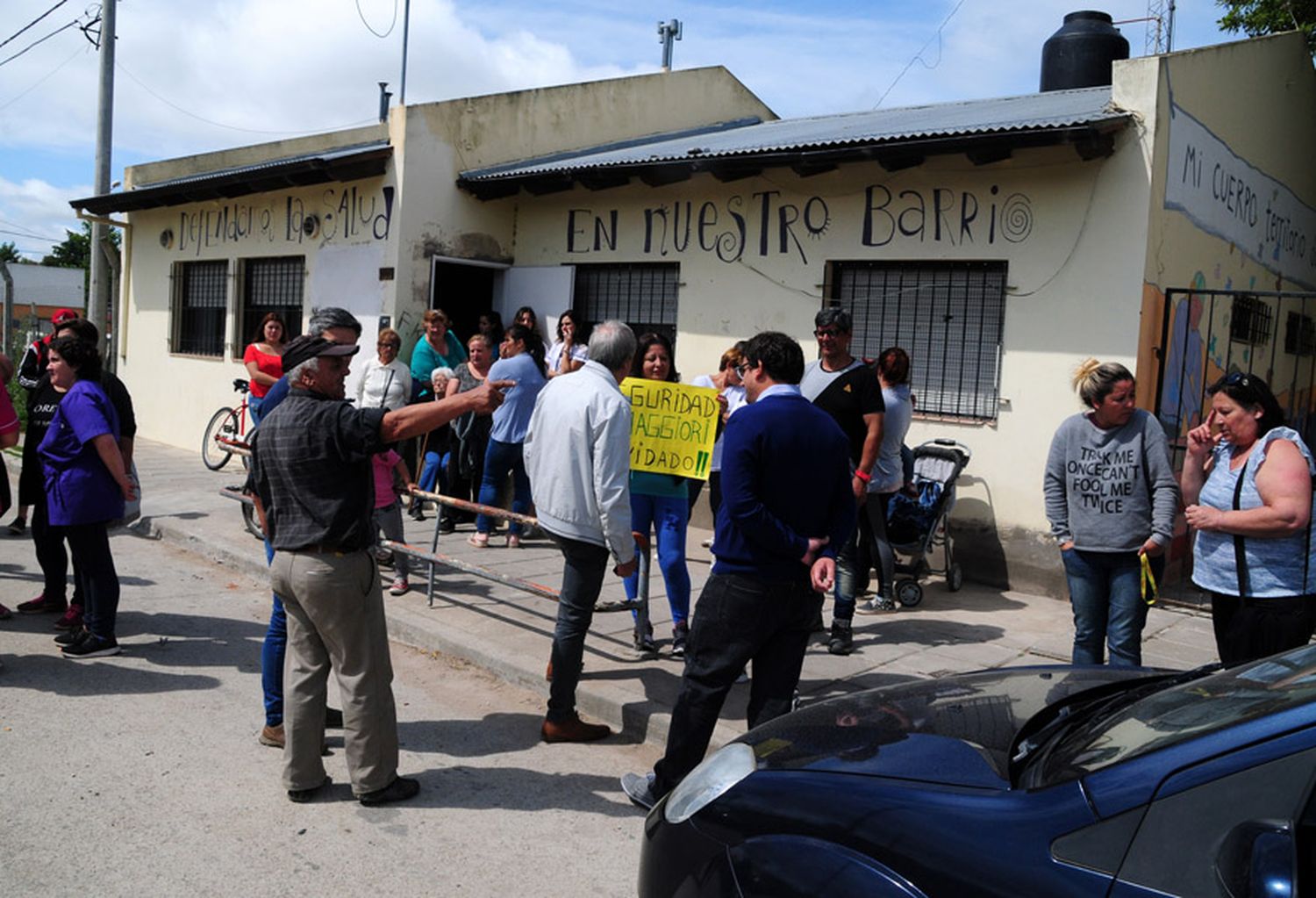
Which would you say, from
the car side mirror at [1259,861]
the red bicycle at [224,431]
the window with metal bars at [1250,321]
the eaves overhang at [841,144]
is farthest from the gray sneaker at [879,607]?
the red bicycle at [224,431]

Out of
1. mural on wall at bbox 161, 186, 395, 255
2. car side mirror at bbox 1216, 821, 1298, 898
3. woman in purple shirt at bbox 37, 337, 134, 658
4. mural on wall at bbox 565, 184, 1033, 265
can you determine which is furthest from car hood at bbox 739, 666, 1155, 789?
mural on wall at bbox 161, 186, 395, 255

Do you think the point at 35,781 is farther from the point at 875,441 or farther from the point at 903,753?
the point at 875,441

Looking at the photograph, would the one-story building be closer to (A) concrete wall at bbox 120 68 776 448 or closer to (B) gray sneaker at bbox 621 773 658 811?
(A) concrete wall at bbox 120 68 776 448

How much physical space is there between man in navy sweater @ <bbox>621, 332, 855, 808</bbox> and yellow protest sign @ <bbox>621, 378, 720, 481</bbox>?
2.11 meters

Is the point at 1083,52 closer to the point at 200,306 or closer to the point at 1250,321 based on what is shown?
the point at 1250,321

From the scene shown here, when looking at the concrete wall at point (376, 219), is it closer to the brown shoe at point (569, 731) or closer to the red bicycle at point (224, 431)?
the red bicycle at point (224, 431)

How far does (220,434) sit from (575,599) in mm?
9697

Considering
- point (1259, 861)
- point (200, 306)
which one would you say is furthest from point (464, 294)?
point (1259, 861)

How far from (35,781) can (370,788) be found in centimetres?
137

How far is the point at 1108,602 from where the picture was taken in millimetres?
4969

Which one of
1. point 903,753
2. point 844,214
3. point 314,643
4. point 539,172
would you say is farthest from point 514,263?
point 903,753

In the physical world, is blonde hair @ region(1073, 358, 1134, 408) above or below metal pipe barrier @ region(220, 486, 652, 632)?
above

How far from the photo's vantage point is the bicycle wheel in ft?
43.8

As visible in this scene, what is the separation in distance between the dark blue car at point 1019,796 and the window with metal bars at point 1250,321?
8.26 metres
